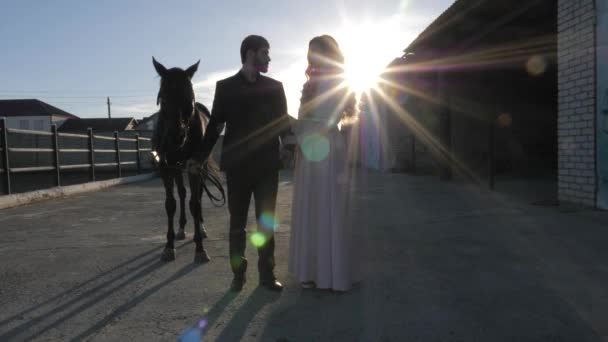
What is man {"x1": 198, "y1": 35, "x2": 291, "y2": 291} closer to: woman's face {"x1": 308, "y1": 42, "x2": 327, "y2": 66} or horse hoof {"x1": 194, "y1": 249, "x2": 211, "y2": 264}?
woman's face {"x1": 308, "y1": 42, "x2": 327, "y2": 66}

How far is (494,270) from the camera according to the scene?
347cm

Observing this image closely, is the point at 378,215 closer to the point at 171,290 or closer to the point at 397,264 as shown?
the point at 397,264

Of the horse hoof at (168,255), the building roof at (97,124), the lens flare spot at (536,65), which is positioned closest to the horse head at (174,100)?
the horse hoof at (168,255)

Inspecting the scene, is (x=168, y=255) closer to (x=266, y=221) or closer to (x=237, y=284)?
(x=237, y=284)

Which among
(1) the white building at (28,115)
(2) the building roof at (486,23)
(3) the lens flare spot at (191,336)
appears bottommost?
(3) the lens flare spot at (191,336)

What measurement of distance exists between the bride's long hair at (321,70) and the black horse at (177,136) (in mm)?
1030

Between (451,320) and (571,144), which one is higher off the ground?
(571,144)

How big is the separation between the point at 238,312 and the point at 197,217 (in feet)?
5.62

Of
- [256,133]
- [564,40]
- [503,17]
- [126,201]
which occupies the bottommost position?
[126,201]

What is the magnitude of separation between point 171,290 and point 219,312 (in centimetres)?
66

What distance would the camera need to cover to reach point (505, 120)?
1310 centimetres

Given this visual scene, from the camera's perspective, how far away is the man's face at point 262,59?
3.04 meters

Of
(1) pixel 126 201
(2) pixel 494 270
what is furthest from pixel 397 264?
(1) pixel 126 201

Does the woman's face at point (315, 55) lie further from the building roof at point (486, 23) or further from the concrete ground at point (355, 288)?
the building roof at point (486, 23)
